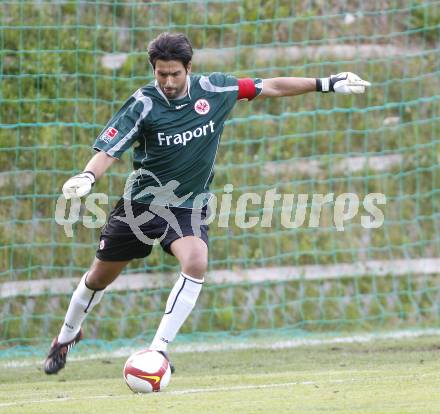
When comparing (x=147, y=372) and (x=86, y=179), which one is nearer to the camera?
(x=86, y=179)

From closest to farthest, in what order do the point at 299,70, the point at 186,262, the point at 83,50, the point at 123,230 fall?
the point at 186,262
the point at 123,230
the point at 83,50
the point at 299,70

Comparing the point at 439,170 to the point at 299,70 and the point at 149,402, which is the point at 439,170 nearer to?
the point at 299,70

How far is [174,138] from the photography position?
673 centimetres

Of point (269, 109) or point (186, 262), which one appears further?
point (269, 109)

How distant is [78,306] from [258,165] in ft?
13.6

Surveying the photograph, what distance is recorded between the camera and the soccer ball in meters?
6.08

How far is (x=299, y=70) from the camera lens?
11.4 metres

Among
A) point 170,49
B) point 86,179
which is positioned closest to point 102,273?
point 86,179

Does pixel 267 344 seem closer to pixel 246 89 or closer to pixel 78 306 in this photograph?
pixel 78 306

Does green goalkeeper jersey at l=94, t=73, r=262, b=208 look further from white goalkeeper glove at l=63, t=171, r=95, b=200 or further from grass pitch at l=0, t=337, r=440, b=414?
grass pitch at l=0, t=337, r=440, b=414

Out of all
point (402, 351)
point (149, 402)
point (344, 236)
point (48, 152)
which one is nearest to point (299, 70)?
point (344, 236)

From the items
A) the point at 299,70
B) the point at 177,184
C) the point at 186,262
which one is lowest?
the point at 186,262

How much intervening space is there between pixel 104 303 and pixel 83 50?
250cm

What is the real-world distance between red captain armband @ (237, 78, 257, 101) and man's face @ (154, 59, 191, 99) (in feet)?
1.99
